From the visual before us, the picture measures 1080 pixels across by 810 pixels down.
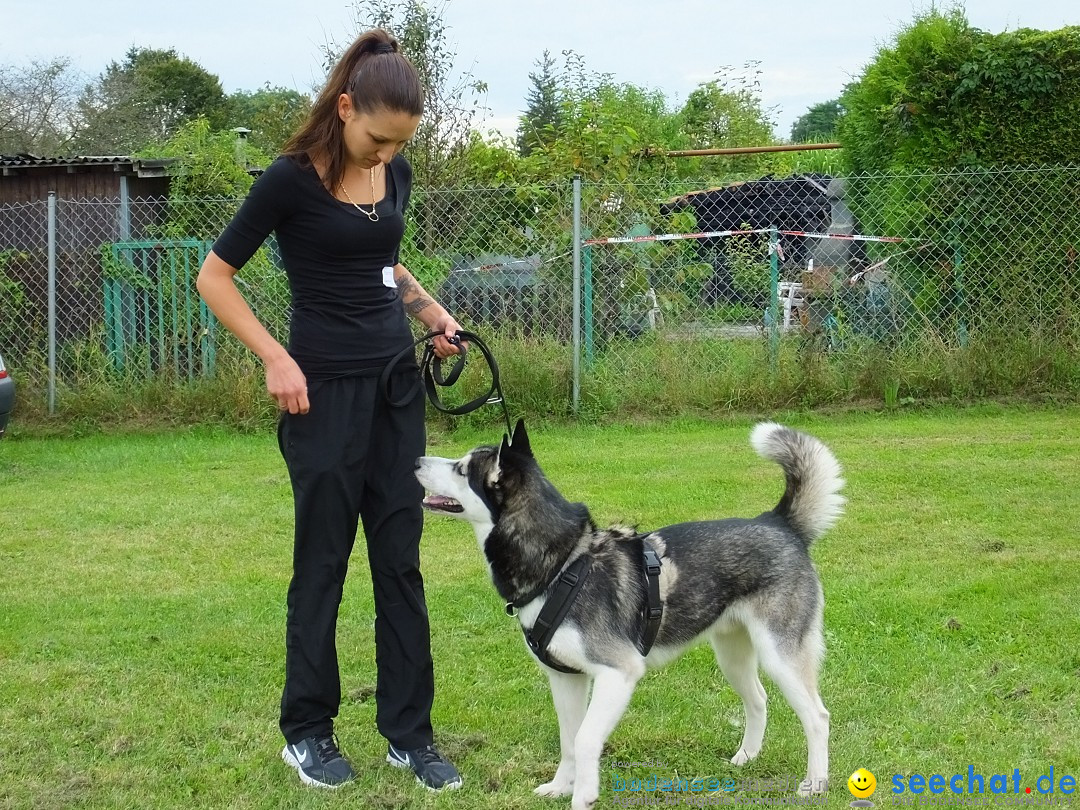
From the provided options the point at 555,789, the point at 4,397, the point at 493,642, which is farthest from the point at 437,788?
the point at 4,397

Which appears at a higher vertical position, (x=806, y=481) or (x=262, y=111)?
(x=262, y=111)

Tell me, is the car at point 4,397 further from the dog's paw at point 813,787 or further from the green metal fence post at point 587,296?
the dog's paw at point 813,787

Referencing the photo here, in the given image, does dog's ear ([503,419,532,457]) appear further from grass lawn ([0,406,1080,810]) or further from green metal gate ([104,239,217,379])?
green metal gate ([104,239,217,379])

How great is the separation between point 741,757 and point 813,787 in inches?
11.3

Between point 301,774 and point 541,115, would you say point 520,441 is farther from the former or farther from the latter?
point 541,115

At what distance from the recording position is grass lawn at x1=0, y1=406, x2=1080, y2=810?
325cm

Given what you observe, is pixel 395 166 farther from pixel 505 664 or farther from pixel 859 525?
pixel 859 525

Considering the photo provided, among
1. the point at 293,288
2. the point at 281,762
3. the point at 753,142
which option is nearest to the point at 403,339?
the point at 293,288

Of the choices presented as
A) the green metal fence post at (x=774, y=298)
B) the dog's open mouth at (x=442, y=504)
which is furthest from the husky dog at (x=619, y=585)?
the green metal fence post at (x=774, y=298)

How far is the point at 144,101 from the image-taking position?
30281 millimetres

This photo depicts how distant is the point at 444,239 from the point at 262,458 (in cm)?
244

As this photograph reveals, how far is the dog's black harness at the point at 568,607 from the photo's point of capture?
3053mm

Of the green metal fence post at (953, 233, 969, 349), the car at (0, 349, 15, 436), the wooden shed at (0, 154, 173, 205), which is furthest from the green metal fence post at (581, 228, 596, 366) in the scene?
the wooden shed at (0, 154, 173, 205)

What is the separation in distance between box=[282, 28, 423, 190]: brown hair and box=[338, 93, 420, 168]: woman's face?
14 mm
